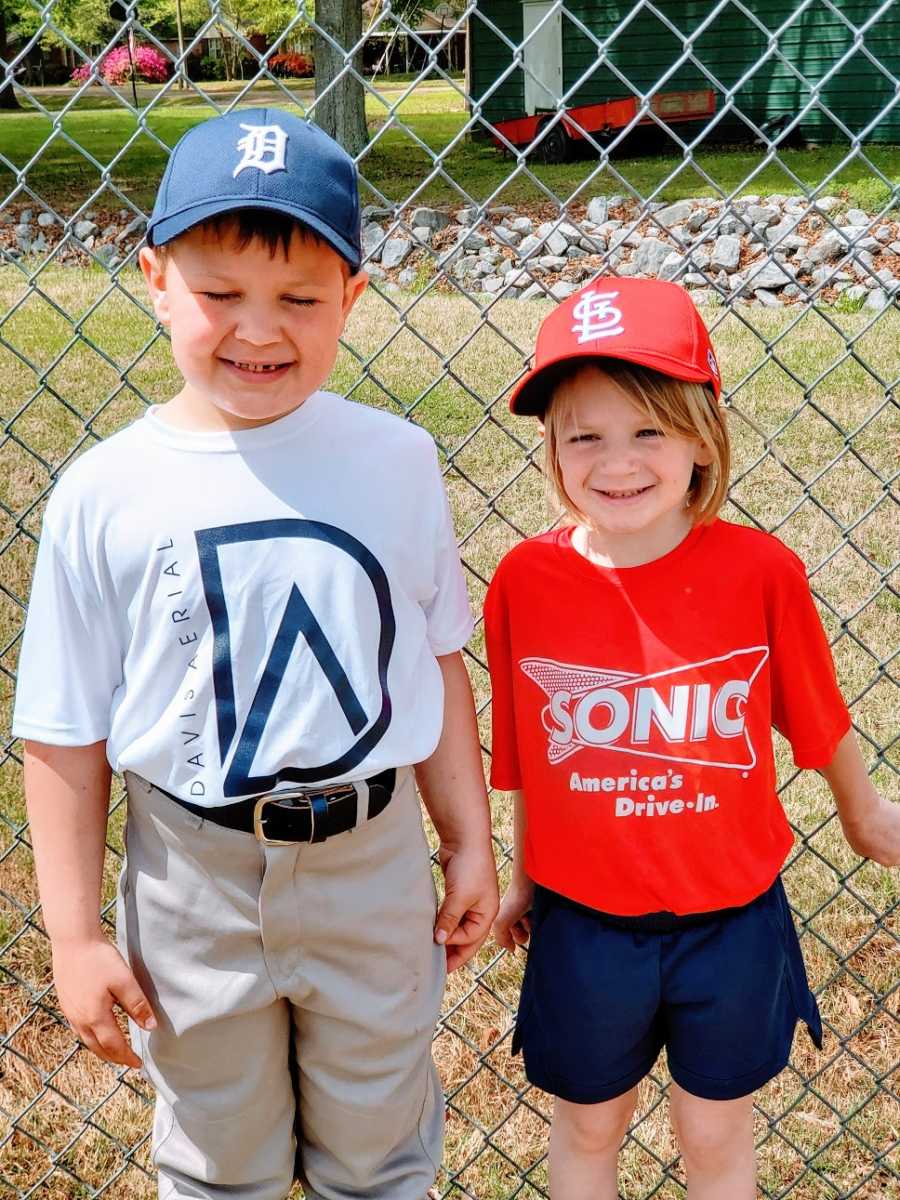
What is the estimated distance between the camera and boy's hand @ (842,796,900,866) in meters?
1.85

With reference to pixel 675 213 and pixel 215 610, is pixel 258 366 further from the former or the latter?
pixel 675 213

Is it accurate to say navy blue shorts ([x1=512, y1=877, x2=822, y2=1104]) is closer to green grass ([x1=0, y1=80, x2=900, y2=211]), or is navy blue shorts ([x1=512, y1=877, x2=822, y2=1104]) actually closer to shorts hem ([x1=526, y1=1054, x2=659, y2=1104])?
shorts hem ([x1=526, y1=1054, x2=659, y2=1104])

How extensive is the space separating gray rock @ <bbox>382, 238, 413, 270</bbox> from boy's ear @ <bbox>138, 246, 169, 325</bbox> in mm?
6339

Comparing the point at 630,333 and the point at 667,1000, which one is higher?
the point at 630,333

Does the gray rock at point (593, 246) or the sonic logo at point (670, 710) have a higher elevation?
the gray rock at point (593, 246)

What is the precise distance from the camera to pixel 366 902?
5.30 feet

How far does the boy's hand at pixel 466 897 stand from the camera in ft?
5.75

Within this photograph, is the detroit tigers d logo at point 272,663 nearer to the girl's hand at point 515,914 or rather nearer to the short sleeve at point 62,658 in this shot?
the short sleeve at point 62,658

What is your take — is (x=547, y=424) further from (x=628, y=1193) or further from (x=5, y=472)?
(x=5, y=472)

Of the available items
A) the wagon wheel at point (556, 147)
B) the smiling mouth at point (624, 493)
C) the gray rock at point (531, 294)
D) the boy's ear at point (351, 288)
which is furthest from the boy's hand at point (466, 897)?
the wagon wheel at point (556, 147)

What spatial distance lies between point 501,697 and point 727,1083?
0.62m

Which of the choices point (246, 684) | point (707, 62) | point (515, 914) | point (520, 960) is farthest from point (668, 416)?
point (707, 62)

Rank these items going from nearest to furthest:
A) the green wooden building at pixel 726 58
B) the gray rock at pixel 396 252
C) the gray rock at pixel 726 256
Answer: the gray rock at pixel 726 256, the gray rock at pixel 396 252, the green wooden building at pixel 726 58

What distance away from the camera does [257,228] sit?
143 cm
